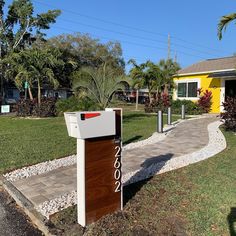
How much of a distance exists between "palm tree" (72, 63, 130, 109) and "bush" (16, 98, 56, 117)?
687cm

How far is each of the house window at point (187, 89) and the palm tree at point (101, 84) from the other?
1083 cm

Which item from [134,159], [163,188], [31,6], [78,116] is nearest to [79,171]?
[78,116]

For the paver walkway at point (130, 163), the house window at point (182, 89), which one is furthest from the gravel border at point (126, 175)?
the house window at point (182, 89)

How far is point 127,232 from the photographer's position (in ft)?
11.3

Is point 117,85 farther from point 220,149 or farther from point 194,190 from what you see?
point 194,190

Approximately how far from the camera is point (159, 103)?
21453 mm

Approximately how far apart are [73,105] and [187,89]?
9618mm

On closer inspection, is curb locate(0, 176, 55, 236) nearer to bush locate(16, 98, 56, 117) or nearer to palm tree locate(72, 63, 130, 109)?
palm tree locate(72, 63, 130, 109)

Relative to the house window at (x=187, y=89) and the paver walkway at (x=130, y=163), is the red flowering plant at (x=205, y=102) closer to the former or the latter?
the house window at (x=187, y=89)

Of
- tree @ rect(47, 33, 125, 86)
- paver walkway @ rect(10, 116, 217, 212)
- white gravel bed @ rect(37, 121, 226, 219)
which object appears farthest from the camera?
tree @ rect(47, 33, 125, 86)

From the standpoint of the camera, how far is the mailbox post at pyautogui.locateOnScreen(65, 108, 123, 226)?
3.50m

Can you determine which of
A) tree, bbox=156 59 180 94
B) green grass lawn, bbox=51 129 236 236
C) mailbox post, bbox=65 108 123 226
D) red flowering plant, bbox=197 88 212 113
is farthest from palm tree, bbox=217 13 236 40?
tree, bbox=156 59 180 94

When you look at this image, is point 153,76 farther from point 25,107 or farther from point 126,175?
point 126,175

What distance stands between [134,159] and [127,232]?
357 centimetres
